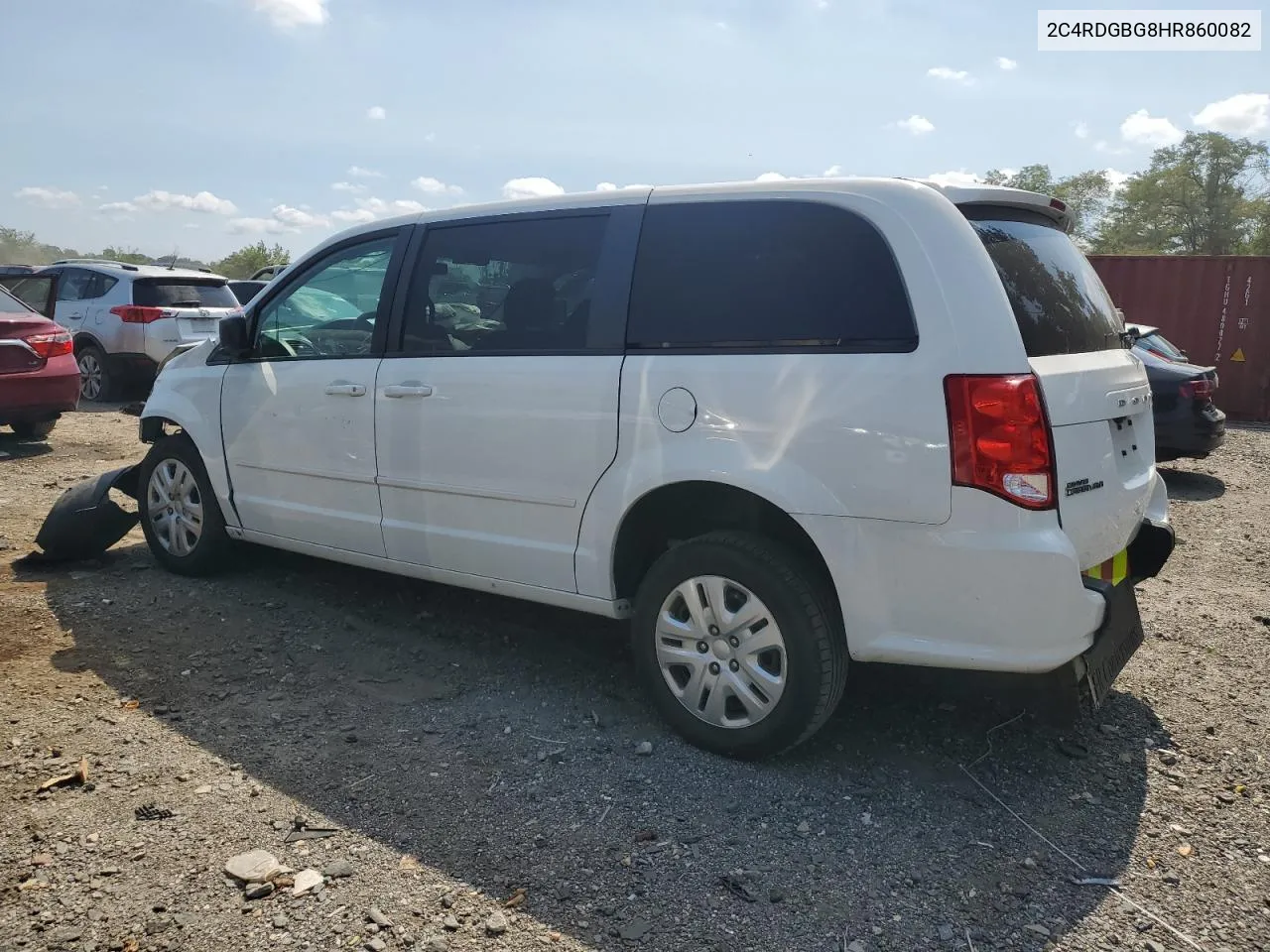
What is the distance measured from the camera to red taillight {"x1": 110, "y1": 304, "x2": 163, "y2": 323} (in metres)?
12.2

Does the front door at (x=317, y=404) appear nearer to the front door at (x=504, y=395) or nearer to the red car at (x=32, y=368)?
the front door at (x=504, y=395)

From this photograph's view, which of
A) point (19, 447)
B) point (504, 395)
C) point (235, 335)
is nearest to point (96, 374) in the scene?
point (19, 447)

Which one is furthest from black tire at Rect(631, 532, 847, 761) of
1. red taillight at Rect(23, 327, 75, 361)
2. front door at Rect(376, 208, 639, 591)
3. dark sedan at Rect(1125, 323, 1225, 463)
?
red taillight at Rect(23, 327, 75, 361)

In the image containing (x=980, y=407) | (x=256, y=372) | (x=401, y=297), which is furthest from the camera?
(x=256, y=372)

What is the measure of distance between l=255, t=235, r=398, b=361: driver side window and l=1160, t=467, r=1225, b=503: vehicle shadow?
6.87m

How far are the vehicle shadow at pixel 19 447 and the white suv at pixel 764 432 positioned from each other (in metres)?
5.98

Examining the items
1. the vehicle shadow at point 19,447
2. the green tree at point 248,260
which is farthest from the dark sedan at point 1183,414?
the green tree at point 248,260

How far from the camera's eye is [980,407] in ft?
9.16

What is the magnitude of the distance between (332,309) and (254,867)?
2653mm

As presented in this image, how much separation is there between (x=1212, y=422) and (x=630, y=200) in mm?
7394

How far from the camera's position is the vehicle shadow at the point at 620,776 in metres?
2.63

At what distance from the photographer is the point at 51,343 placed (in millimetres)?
9000

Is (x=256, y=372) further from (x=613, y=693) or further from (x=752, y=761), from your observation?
(x=752, y=761)

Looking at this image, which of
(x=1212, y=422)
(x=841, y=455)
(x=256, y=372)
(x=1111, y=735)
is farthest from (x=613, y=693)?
(x=1212, y=422)
